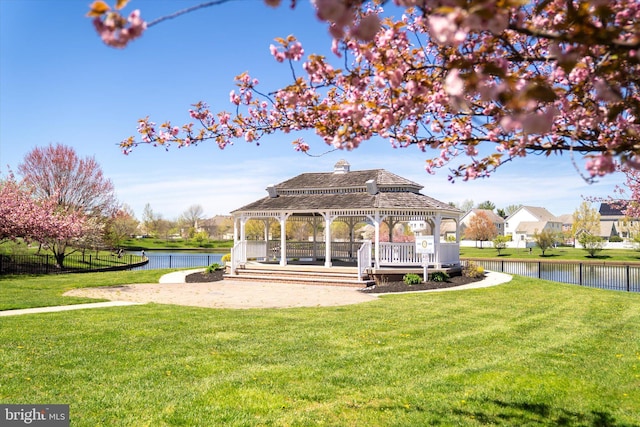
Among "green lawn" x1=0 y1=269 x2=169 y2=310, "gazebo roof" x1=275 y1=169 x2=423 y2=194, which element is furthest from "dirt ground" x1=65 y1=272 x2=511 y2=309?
"gazebo roof" x1=275 y1=169 x2=423 y2=194

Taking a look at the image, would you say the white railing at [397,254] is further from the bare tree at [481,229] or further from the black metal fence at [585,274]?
the bare tree at [481,229]

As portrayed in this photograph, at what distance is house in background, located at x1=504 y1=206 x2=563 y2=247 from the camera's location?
87.4 m

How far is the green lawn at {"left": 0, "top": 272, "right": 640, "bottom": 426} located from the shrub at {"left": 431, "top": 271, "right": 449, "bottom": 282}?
740 cm

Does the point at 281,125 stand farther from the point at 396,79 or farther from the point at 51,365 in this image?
the point at 51,365

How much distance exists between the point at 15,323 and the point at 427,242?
1458cm

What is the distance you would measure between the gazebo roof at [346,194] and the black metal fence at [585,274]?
4927 millimetres

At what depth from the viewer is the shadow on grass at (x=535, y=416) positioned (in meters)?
5.66

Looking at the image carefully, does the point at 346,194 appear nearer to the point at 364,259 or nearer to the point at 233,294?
the point at 364,259

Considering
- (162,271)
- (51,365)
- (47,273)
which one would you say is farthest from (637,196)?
(47,273)

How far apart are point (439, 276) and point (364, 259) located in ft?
10.4

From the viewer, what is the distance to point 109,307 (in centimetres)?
1298

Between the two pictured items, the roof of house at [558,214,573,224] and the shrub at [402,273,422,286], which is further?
the roof of house at [558,214,573,224]

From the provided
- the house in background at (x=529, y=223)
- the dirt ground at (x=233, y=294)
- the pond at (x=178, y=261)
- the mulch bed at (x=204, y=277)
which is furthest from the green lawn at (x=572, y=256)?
the dirt ground at (x=233, y=294)

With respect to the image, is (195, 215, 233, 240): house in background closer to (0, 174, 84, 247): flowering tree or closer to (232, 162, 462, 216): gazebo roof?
(0, 174, 84, 247): flowering tree
